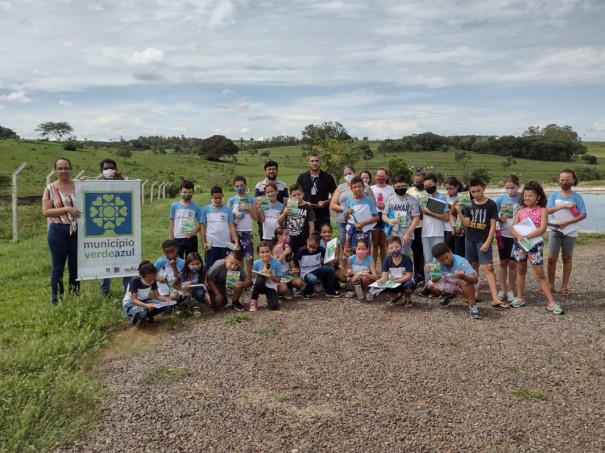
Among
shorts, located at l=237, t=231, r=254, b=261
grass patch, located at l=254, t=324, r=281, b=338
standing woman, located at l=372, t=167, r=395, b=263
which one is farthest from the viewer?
standing woman, located at l=372, t=167, r=395, b=263

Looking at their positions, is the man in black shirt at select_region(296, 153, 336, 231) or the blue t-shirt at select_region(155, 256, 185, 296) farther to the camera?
the man in black shirt at select_region(296, 153, 336, 231)

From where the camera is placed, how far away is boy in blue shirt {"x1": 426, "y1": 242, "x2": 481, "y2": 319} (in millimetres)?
6902

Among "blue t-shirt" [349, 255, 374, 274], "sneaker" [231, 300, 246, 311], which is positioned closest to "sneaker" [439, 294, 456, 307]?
"blue t-shirt" [349, 255, 374, 274]

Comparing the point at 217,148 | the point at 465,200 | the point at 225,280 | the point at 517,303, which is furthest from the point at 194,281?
the point at 217,148

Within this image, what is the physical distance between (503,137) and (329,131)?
3808 centimetres

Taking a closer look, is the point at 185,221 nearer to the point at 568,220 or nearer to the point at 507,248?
the point at 507,248

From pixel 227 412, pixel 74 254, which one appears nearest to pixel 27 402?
pixel 227 412

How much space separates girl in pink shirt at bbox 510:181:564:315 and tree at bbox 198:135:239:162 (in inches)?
2751

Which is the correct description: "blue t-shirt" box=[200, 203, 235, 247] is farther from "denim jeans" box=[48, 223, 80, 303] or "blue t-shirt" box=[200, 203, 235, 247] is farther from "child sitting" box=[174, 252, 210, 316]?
"denim jeans" box=[48, 223, 80, 303]

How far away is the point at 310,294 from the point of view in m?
8.02

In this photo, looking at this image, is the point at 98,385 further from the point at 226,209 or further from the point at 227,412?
the point at 226,209

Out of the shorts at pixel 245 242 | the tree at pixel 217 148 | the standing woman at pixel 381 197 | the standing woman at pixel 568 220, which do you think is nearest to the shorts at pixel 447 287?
the standing woman at pixel 381 197

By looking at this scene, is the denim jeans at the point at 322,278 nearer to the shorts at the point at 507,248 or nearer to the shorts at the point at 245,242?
the shorts at the point at 245,242

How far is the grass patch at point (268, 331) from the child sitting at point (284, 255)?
48.9 inches
